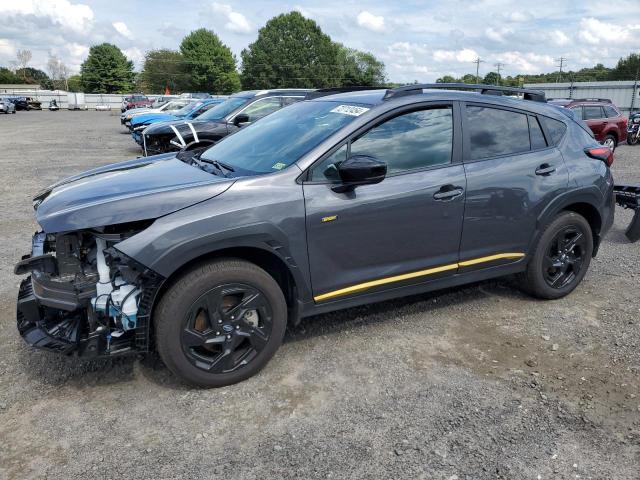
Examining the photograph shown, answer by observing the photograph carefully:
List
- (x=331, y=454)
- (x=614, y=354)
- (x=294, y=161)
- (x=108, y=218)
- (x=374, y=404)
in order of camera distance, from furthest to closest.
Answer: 1. (x=614, y=354)
2. (x=294, y=161)
3. (x=374, y=404)
4. (x=108, y=218)
5. (x=331, y=454)

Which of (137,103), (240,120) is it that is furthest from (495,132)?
(137,103)

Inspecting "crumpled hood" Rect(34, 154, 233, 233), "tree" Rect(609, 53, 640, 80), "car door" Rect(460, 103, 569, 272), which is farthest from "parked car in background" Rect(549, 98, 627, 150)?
"tree" Rect(609, 53, 640, 80)

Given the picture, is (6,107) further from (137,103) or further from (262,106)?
(262,106)

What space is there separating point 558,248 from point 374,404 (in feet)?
7.82

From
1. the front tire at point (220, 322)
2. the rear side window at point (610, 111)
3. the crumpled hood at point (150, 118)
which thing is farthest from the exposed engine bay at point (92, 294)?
the rear side window at point (610, 111)

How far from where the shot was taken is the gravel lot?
261 centimetres

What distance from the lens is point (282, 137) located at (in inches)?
149

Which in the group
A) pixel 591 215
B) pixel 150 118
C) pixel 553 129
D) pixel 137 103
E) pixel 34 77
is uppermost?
pixel 34 77

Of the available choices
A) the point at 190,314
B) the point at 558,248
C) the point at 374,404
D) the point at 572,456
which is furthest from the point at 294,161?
the point at 558,248

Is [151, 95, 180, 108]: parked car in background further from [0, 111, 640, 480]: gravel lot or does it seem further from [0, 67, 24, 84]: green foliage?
[0, 67, 24, 84]: green foliage

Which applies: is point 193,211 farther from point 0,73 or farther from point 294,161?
point 0,73

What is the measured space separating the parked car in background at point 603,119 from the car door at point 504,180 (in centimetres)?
1332

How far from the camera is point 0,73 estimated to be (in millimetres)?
104375

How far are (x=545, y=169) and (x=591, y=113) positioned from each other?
14.1m
